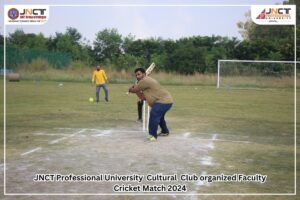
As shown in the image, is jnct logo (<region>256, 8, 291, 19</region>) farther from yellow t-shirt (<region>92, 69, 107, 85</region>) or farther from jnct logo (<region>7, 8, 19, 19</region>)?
yellow t-shirt (<region>92, 69, 107, 85</region>)

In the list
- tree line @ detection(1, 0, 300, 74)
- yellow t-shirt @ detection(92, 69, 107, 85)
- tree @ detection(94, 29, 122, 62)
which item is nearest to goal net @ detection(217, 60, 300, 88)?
tree line @ detection(1, 0, 300, 74)

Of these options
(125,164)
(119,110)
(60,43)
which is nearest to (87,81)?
(60,43)

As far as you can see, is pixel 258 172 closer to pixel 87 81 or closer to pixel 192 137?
pixel 192 137

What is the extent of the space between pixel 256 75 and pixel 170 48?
78.8ft

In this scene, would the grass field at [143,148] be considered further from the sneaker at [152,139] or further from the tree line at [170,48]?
the tree line at [170,48]

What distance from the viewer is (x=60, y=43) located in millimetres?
68188

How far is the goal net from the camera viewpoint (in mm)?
42562

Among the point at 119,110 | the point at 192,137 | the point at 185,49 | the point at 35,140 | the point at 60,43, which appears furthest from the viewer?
the point at 60,43

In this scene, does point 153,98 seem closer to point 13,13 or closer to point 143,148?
point 143,148

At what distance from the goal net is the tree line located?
10.4 m

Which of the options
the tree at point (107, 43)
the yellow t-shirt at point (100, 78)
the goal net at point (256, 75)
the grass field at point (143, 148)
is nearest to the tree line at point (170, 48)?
the tree at point (107, 43)

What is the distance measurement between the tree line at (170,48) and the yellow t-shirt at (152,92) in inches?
1628

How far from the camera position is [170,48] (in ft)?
215

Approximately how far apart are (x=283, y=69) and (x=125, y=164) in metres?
36.9
